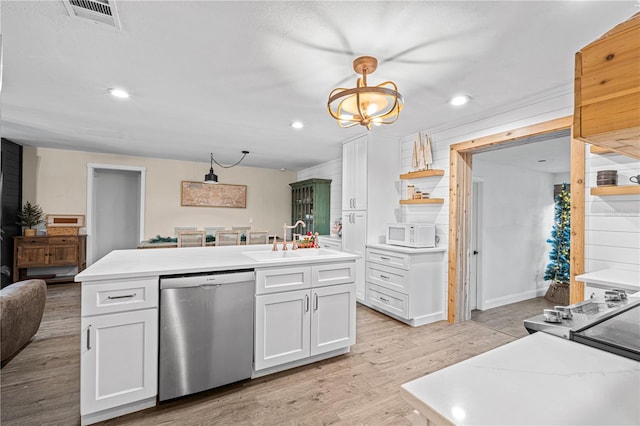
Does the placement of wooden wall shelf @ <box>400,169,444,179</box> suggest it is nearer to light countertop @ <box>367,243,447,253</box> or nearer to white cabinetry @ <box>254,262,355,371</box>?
light countertop @ <box>367,243,447,253</box>

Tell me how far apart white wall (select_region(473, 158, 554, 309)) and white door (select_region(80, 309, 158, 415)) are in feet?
13.7

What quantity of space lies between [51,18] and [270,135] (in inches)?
Result: 109

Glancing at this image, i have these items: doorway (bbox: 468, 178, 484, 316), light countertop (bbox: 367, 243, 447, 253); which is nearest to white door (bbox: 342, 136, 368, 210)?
light countertop (bbox: 367, 243, 447, 253)

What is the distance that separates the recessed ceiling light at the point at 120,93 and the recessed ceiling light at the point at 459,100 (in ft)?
10.7

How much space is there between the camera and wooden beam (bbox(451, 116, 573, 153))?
262 centimetres

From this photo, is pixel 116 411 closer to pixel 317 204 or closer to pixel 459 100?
pixel 459 100

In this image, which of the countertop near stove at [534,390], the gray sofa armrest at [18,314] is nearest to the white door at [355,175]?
the countertop near stove at [534,390]

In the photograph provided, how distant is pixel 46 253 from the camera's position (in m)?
4.92

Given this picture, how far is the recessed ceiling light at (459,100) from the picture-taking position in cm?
283

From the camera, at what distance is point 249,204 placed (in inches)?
286

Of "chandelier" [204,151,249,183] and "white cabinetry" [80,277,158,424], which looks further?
"chandelier" [204,151,249,183]

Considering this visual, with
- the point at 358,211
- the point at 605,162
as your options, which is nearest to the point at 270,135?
the point at 358,211

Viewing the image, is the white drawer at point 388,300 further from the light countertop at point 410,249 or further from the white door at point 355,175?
the white door at point 355,175

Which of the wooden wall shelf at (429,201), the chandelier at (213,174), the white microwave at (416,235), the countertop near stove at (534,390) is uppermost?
the chandelier at (213,174)
